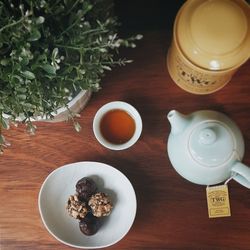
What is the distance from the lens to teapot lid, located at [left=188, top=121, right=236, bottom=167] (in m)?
0.76

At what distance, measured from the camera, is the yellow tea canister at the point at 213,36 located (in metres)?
0.73

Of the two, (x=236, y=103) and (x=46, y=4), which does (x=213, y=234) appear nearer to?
(x=236, y=103)

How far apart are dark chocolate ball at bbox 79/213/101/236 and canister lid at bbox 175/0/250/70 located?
39 cm

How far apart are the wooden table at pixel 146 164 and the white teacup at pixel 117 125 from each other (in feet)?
0.10

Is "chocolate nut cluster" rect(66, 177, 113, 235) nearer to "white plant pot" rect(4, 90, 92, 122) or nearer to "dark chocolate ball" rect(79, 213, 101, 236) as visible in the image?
"dark chocolate ball" rect(79, 213, 101, 236)

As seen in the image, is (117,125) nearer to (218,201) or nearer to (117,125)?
(117,125)

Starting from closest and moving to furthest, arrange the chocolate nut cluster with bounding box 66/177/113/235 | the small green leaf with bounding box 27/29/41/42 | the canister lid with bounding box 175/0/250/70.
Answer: the small green leaf with bounding box 27/29/41/42, the canister lid with bounding box 175/0/250/70, the chocolate nut cluster with bounding box 66/177/113/235

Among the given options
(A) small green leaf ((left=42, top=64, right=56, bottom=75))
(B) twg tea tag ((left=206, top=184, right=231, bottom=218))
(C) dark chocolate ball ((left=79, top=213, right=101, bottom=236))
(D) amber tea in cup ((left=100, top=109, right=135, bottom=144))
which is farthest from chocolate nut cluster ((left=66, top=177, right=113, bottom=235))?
(A) small green leaf ((left=42, top=64, right=56, bottom=75))

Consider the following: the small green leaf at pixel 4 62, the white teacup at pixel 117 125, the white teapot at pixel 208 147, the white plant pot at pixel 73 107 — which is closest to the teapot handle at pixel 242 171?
the white teapot at pixel 208 147

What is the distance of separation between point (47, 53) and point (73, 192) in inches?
14.8

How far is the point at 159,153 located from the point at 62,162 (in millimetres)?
214

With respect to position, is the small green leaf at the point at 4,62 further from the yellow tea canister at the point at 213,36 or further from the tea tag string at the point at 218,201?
the tea tag string at the point at 218,201

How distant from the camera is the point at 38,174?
3.06 ft

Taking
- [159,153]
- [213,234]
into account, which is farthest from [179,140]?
[213,234]
